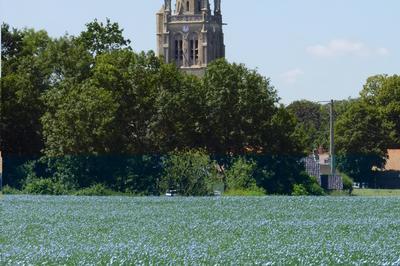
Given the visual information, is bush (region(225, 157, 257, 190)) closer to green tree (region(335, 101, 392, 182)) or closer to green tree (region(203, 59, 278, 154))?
green tree (region(203, 59, 278, 154))

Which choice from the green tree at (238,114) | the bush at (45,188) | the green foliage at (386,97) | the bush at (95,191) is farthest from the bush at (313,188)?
the green foliage at (386,97)

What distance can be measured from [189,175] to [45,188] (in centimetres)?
832

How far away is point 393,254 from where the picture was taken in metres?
24.9

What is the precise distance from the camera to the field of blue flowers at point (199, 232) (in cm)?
2445

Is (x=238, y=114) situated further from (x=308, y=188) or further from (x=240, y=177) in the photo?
(x=240, y=177)

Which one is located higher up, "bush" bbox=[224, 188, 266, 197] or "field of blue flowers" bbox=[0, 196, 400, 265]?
"bush" bbox=[224, 188, 266, 197]

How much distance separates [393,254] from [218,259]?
370cm

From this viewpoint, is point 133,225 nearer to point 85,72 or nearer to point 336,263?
point 336,263

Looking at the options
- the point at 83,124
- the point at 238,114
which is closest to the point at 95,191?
the point at 83,124

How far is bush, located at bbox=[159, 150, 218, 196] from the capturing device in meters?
64.8

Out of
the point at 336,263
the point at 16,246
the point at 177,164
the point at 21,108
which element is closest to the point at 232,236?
the point at 16,246

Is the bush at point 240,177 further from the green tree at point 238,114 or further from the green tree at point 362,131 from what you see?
the green tree at point 362,131

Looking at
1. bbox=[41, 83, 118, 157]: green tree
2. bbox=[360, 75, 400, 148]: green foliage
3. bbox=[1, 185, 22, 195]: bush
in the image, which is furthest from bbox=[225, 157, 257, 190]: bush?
bbox=[360, 75, 400, 148]: green foliage

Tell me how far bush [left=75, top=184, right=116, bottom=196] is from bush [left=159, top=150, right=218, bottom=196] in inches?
114
